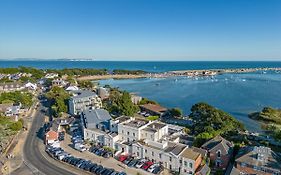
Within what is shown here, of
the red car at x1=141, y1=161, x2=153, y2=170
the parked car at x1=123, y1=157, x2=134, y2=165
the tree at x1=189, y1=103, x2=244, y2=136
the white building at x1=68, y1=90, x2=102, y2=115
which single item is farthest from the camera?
the white building at x1=68, y1=90, x2=102, y2=115

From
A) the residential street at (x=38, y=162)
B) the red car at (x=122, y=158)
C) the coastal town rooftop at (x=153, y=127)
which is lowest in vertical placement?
the residential street at (x=38, y=162)

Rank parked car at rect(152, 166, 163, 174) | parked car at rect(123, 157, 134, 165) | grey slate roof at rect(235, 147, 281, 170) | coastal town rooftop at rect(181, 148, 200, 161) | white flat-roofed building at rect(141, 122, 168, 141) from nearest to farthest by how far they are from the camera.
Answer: grey slate roof at rect(235, 147, 281, 170), coastal town rooftop at rect(181, 148, 200, 161), parked car at rect(152, 166, 163, 174), parked car at rect(123, 157, 134, 165), white flat-roofed building at rect(141, 122, 168, 141)

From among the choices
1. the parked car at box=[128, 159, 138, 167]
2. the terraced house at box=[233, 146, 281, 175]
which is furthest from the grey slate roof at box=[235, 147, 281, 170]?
the parked car at box=[128, 159, 138, 167]

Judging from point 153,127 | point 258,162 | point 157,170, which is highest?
point 153,127

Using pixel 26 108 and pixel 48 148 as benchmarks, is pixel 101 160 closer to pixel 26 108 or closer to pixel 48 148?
pixel 48 148

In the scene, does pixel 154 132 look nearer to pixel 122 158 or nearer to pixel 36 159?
pixel 122 158

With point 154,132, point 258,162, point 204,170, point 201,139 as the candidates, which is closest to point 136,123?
point 154,132

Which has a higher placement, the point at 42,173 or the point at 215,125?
the point at 215,125

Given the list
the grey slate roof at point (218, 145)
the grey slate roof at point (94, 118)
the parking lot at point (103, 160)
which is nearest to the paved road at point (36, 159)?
the parking lot at point (103, 160)

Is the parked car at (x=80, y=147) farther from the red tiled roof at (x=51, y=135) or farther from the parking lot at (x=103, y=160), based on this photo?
the red tiled roof at (x=51, y=135)

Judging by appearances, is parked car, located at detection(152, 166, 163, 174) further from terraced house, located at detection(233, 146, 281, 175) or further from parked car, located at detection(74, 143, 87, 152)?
parked car, located at detection(74, 143, 87, 152)

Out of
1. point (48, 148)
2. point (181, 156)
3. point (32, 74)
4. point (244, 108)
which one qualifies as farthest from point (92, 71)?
point (181, 156)
